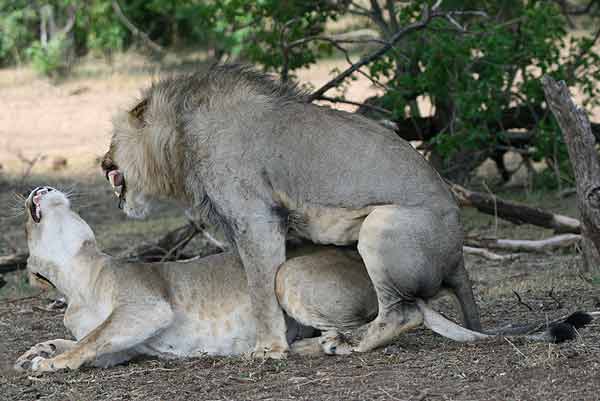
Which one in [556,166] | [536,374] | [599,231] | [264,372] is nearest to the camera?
[536,374]

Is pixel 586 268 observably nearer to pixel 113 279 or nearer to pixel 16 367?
pixel 113 279

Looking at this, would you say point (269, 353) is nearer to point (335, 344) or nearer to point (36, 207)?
point (335, 344)

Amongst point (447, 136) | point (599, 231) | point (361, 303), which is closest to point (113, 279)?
point (361, 303)

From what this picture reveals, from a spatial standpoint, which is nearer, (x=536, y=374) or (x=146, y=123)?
(x=536, y=374)

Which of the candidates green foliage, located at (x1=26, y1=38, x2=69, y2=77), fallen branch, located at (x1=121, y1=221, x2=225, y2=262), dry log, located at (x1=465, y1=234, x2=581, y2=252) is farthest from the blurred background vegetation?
green foliage, located at (x1=26, y1=38, x2=69, y2=77)

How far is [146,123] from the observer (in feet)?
17.9

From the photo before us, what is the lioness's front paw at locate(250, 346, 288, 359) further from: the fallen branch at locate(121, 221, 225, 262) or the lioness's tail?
the fallen branch at locate(121, 221, 225, 262)

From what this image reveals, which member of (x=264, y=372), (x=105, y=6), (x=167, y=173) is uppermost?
(x=167, y=173)

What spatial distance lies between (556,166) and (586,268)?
90.9 inches

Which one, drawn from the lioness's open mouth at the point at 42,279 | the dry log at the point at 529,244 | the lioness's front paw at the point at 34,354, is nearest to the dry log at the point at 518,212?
the dry log at the point at 529,244

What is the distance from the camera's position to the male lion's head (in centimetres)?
537

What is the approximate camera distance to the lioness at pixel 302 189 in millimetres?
4930

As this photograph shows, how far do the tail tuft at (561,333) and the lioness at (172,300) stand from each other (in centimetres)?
32

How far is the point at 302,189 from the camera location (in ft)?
16.9
